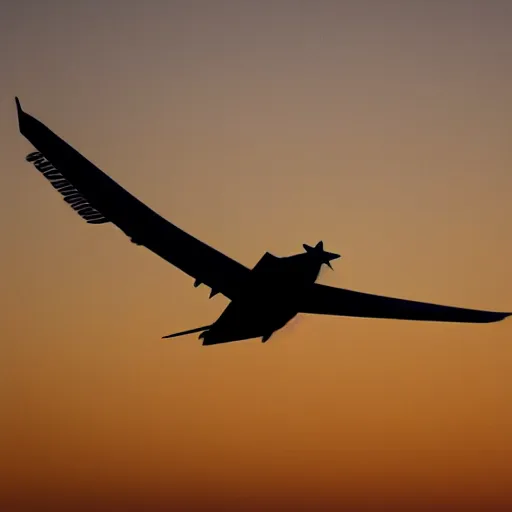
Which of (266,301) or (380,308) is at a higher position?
(380,308)

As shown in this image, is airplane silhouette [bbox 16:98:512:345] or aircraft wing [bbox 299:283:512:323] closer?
airplane silhouette [bbox 16:98:512:345]

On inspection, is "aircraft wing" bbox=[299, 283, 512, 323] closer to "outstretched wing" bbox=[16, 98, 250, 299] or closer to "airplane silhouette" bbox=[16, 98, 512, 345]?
"airplane silhouette" bbox=[16, 98, 512, 345]

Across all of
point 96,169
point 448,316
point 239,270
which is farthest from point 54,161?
point 448,316

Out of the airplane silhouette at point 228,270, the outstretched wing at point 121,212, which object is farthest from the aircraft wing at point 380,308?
the outstretched wing at point 121,212

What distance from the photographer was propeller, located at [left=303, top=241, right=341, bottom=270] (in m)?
49.9

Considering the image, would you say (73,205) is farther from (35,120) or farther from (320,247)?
(320,247)

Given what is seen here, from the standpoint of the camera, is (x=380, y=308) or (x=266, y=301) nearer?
(x=266, y=301)

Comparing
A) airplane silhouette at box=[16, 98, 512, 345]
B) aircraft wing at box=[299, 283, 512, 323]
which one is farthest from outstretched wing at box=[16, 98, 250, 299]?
aircraft wing at box=[299, 283, 512, 323]

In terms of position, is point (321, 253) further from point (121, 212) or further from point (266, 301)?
point (121, 212)

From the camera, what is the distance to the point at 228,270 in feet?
173

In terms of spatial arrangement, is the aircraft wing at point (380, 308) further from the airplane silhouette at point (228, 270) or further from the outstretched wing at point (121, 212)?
the outstretched wing at point (121, 212)

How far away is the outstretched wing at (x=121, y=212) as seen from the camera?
52219mm

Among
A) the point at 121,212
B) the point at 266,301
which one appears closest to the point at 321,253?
the point at 266,301

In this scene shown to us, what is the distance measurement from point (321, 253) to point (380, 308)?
21.6 ft
